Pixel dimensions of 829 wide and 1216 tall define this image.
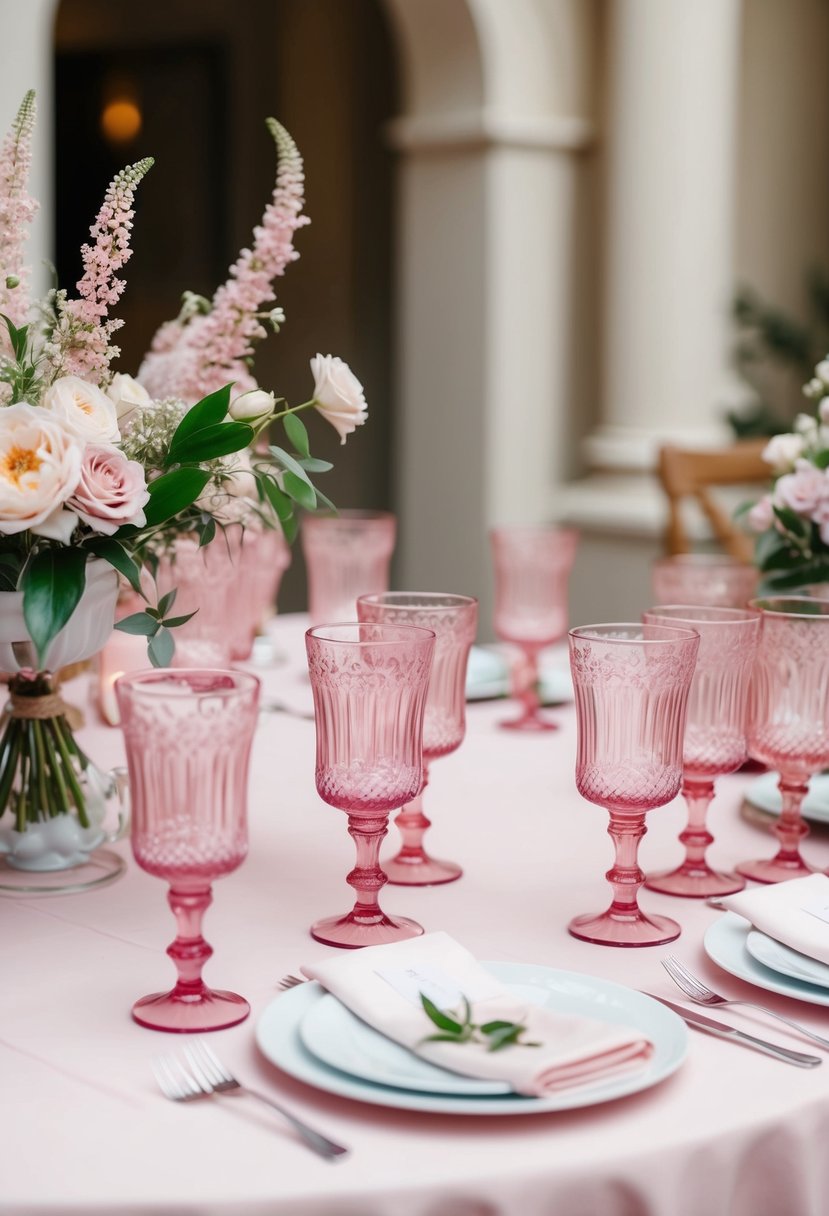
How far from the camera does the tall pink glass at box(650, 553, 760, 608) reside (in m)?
1.84

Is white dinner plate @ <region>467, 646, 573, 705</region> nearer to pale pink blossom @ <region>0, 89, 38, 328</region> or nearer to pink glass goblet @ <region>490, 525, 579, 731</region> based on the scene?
pink glass goblet @ <region>490, 525, 579, 731</region>

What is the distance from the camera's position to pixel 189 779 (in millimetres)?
980

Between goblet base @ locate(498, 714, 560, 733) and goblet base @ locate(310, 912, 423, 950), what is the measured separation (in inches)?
28.1

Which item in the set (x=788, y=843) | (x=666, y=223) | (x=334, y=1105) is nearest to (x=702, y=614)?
(x=788, y=843)

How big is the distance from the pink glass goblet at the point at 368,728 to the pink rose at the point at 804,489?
2.18 feet

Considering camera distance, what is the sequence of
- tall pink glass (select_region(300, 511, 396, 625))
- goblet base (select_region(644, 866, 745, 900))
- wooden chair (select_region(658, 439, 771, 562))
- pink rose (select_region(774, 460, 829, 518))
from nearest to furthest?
goblet base (select_region(644, 866, 745, 900)), pink rose (select_region(774, 460, 829, 518)), tall pink glass (select_region(300, 511, 396, 625)), wooden chair (select_region(658, 439, 771, 562))

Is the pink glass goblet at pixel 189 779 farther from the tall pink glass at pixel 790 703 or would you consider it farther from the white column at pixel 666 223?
the white column at pixel 666 223

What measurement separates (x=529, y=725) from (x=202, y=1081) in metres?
1.04

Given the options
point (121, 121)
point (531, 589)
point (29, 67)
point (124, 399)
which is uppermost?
point (121, 121)

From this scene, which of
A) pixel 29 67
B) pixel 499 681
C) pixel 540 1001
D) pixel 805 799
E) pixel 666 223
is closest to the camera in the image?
pixel 540 1001

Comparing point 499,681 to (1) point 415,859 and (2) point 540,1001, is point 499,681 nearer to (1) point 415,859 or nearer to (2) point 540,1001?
(1) point 415,859

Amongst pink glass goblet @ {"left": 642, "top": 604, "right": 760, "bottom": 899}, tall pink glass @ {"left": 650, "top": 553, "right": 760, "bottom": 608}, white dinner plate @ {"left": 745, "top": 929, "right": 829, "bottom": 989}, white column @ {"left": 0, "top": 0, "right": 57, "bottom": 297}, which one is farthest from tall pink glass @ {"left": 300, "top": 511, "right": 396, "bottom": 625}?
white column @ {"left": 0, "top": 0, "right": 57, "bottom": 297}

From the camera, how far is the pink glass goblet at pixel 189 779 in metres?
0.98

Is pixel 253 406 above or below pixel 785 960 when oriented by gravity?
above
